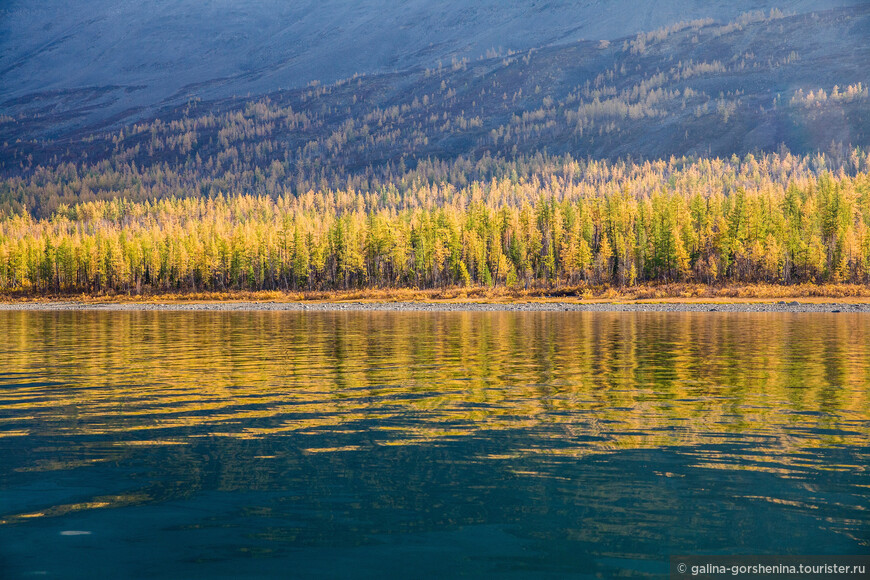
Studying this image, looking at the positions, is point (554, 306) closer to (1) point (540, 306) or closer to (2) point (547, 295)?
(1) point (540, 306)

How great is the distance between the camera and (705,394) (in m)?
23.0

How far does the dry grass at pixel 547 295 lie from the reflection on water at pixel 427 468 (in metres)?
83.5

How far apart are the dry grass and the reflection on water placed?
274 feet

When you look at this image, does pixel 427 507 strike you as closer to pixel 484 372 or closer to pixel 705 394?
pixel 705 394

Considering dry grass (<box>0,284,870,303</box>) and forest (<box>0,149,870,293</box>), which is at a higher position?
forest (<box>0,149,870,293</box>)

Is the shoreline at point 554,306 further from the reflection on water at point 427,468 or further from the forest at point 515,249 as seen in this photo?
the reflection on water at point 427,468

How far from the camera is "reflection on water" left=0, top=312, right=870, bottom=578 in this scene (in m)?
10.4

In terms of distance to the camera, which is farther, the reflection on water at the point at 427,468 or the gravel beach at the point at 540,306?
the gravel beach at the point at 540,306

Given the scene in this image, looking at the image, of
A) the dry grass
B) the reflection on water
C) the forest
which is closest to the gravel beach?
the dry grass

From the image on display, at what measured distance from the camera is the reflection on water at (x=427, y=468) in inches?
409

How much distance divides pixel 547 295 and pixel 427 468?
11056 cm

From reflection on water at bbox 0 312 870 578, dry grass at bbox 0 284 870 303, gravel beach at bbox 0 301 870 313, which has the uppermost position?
dry grass at bbox 0 284 870 303

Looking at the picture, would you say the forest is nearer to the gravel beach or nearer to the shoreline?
the shoreline

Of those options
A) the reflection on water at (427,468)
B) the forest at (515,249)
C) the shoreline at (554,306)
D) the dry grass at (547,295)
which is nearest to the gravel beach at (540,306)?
the shoreline at (554,306)
